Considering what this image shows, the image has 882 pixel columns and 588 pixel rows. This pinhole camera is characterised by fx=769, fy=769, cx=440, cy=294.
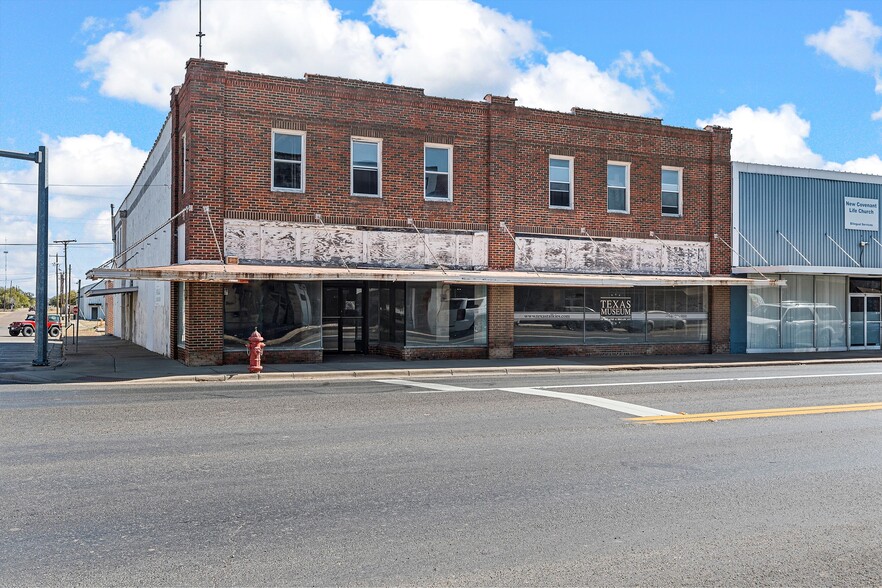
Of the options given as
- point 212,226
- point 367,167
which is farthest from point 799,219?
point 212,226

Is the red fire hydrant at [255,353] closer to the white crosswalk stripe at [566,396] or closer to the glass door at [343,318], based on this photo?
the white crosswalk stripe at [566,396]

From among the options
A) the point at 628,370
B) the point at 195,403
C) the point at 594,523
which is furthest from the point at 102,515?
the point at 628,370

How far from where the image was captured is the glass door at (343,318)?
22156 millimetres

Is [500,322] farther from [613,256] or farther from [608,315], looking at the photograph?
[613,256]

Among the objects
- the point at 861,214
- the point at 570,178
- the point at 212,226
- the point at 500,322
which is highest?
the point at 570,178

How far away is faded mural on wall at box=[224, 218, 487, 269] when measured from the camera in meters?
19.2

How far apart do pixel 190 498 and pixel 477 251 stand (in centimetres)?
1591

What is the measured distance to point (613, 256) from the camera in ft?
77.0

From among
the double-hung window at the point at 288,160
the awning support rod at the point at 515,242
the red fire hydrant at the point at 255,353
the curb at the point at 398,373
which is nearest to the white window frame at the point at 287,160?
the double-hung window at the point at 288,160

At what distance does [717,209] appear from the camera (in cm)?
2502

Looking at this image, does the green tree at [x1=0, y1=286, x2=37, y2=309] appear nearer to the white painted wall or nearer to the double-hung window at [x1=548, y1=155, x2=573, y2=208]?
the white painted wall

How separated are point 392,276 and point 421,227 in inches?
108

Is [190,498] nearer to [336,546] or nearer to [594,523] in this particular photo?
[336,546]

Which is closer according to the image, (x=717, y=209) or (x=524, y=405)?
(x=524, y=405)
